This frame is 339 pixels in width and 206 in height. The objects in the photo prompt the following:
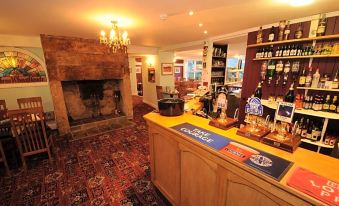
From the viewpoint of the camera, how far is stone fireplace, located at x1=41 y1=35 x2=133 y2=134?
3646mm

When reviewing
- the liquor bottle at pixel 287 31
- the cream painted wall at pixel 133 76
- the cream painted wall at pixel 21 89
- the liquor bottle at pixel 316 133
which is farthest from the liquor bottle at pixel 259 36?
the cream painted wall at pixel 133 76

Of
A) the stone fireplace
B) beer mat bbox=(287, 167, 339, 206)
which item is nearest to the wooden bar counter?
beer mat bbox=(287, 167, 339, 206)

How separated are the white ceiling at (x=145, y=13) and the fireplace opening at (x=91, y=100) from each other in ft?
5.89

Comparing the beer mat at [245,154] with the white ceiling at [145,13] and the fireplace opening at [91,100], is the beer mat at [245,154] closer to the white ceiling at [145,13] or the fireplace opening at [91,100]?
the white ceiling at [145,13]

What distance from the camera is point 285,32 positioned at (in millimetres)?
2613

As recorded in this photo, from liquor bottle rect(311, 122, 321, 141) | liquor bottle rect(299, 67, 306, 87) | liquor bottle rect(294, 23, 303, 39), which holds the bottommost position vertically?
liquor bottle rect(311, 122, 321, 141)

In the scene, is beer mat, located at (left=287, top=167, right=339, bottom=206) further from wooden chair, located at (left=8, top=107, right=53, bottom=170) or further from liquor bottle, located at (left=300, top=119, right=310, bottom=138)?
wooden chair, located at (left=8, top=107, right=53, bottom=170)

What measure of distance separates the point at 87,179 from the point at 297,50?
401cm

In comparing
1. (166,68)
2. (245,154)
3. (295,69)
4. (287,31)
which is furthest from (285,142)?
(166,68)

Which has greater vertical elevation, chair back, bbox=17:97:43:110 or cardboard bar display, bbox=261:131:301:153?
cardboard bar display, bbox=261:131:301:153

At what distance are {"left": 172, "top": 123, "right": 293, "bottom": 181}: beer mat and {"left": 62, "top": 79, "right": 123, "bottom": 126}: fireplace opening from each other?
4.03m

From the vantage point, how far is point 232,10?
2137mm

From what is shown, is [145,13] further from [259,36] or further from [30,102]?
[30,102]

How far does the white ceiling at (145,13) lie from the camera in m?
1.89
